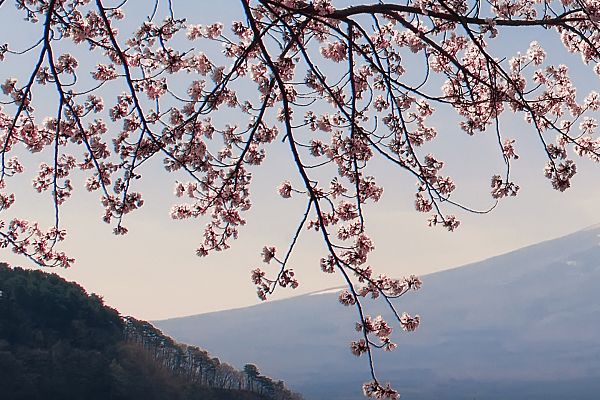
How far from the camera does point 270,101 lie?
25.0 ft

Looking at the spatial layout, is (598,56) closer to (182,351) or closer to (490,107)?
(490,107)

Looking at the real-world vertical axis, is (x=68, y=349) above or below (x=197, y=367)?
above

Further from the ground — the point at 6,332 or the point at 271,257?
the point at 6,332

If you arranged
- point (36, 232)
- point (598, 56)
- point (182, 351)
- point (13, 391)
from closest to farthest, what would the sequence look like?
point (598, 56) → point (36, 232) → point (13, 391) → point (182, 351)

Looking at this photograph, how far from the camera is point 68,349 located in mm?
47062

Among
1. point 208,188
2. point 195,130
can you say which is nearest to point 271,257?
point 208,188

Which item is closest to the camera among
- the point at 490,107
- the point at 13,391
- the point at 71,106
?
the point at 490,107

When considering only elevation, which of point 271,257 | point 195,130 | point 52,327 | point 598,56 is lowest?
point 271,257

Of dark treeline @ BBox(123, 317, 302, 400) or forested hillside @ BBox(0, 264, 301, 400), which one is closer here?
forested hillside @ BBox(0, 264, 301, 400)

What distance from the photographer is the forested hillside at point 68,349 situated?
4381cm

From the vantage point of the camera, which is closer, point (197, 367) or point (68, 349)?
point (68, 349)

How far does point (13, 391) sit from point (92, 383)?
212 inches

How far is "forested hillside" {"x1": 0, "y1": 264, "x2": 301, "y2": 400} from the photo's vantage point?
144 ft

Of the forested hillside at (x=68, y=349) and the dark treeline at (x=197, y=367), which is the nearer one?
the forested hillside at (x=68, y=349)
